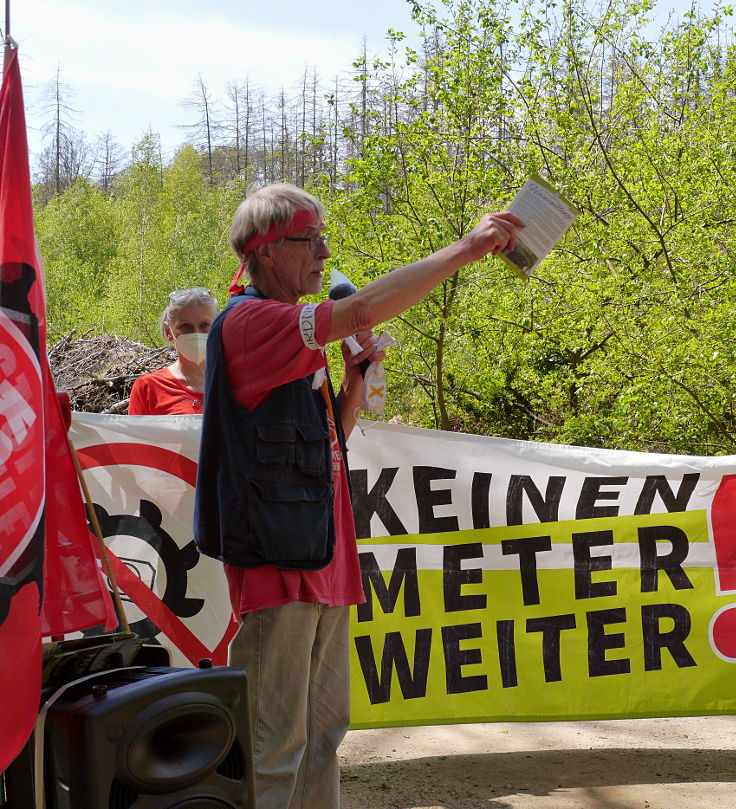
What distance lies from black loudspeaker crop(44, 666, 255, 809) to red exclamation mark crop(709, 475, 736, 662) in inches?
102

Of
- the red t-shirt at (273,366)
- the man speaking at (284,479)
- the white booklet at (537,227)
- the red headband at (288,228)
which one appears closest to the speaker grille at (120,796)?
the man speaking at (284,479)

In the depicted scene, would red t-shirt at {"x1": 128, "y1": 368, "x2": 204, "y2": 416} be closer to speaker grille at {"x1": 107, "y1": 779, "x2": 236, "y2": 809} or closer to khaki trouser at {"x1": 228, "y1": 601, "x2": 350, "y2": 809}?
khaki trouser at {"x1": 228, "y1": 601, "x2": 350, "y2": 809}

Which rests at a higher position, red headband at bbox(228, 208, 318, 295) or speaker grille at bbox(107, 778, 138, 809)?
red headband at bbox(228, 208, 318, 295)

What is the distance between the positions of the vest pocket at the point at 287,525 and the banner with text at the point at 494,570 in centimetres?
152

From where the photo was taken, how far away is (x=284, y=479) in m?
2.38

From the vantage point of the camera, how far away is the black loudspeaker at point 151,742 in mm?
1805

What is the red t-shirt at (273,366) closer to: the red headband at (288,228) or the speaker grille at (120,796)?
the red headband at (288,228)

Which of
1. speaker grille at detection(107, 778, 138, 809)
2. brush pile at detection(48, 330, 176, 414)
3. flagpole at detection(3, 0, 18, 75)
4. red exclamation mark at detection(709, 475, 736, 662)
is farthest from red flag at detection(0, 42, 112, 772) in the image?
brush pile at detection(48, 330, 176, 414)

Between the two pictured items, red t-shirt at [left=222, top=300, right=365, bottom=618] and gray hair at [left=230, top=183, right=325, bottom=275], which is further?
gray hair at [left=230, top=183, right=325, bottom=275]

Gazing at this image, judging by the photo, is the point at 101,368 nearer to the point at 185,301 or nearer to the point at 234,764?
the point at 185,301

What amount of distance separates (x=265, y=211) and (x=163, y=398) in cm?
182

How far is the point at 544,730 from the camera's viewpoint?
170 inches

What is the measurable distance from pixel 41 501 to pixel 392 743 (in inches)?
99.0

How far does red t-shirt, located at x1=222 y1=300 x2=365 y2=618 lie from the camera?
2258 mm
